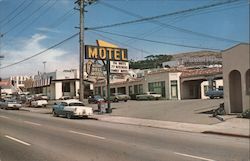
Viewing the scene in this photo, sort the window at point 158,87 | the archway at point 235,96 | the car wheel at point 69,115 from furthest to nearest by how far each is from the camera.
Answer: the window at point 158,87 → the car wheel at point 69,115 → the archway at point 235,96

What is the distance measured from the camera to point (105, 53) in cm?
3375

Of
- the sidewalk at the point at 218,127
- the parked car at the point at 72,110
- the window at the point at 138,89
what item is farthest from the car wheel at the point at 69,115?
the window at the point at 138,89

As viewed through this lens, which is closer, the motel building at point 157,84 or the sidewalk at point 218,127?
the sidewalk at point 218,127

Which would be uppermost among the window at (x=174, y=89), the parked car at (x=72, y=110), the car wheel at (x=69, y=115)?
the window at (x=174, y=89)

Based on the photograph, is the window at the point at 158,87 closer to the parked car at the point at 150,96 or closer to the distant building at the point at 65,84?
the parked car at the point at 150,96

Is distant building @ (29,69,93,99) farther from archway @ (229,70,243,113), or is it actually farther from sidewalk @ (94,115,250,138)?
sidewalk @ (94,115,250,138)

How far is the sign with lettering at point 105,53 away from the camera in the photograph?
108ft

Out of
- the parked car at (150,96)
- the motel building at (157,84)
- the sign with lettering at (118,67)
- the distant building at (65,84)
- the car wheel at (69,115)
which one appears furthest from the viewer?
the distant building at (65,84)

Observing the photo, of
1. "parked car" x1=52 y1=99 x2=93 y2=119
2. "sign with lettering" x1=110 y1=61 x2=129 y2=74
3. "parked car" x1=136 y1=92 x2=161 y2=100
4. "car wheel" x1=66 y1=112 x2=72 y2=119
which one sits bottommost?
"car wheel" x1=66 y1=112 x2=72 y2=119

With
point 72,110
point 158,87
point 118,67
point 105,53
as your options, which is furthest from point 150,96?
point 72,110

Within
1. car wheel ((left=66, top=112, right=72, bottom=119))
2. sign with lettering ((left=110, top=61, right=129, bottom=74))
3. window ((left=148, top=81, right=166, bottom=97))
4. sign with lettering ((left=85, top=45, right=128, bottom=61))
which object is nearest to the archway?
car wheel ((left=66, top=112, right=72, bottom=119))

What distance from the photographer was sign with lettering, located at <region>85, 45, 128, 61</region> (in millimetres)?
32812

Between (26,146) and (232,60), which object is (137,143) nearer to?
(26,146)

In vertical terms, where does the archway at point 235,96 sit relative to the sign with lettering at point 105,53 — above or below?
below
